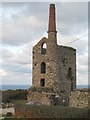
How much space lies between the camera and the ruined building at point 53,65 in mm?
41250

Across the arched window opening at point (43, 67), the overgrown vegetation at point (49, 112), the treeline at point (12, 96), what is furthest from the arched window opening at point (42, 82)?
the overgrown vegetation at point (49, 112)

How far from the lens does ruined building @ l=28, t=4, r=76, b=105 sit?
1624 inches

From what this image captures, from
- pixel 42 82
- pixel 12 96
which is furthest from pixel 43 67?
pixel 12 96

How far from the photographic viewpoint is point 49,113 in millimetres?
24375

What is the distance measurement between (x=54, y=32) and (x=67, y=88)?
23.2 feet

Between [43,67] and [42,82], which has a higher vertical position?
[43,67]

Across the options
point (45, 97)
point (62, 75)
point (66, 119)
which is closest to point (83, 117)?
point (66, 119)

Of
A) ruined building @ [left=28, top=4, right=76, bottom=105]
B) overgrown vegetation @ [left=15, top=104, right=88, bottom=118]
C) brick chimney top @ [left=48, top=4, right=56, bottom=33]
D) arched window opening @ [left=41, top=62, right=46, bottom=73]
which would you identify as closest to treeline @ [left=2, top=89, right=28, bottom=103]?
ruined building @ [left=28, top=4, right=76, bottom=105]

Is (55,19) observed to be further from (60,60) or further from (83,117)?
Result: (83,117)

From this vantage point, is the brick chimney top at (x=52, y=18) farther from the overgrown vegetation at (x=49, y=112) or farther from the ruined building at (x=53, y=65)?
the overgrown vegetation at (x=49, y=112)

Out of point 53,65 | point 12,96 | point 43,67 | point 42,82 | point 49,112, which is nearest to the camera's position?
point 49,112

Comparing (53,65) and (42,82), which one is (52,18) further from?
(42,82)

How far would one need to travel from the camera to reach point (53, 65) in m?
41.4

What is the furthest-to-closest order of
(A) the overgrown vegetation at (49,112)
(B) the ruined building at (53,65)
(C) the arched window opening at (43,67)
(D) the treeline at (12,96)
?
(C) the arched window opening at (43,67) → (B) the ruined building at (53,65) → (D) the treeline at (12,96) → (A) the overgrown vegetation at (49,112)
